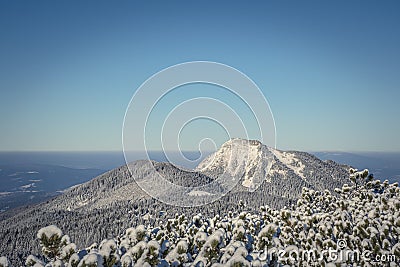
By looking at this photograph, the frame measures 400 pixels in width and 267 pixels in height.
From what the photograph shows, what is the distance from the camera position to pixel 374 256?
14.2 m

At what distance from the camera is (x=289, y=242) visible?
17625mm

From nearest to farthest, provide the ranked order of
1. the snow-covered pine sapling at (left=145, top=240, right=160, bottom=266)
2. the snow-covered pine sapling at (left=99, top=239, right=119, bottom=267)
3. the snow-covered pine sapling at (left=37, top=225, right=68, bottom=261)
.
A: the snow-covered pine sapling at (left=99, top=239, right=119, bottom=267)
the snow-covered pine sapling at (left=37, top=225, right=68, bottom=261)
the snow-covered pine sapling at (left=145, top=240, right=160, bottom=266)

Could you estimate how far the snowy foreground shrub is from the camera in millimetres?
10945

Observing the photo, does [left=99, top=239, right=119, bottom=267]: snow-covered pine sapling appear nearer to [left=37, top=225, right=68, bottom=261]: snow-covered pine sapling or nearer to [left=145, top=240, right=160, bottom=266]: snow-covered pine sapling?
[left=145, top=240, right=160, bottom=266]: snow-covered pine sapling

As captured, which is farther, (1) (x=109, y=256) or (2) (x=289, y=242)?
(2) (x=289, y=242)

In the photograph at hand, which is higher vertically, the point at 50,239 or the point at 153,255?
the point at 50,239

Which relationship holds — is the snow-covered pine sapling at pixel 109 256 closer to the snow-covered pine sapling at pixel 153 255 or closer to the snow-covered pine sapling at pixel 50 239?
the snow-covered pine sapling at pixel 153 255

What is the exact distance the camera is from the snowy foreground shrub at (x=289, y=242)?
10945 mm

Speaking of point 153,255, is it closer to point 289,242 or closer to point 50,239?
point 50,239

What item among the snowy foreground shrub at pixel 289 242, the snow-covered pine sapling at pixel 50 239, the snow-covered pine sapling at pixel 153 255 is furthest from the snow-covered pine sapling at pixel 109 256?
the snow-covered pine sapling at pixel 50 239

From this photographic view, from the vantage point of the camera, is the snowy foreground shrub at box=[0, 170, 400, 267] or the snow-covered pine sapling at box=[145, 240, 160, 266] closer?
the snowy foreground shrub at box=[0, 170, 400, 267]

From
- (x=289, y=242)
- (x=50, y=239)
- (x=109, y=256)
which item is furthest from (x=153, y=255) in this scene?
(x=289, y=242)

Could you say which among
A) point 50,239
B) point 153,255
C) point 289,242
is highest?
point 50,239

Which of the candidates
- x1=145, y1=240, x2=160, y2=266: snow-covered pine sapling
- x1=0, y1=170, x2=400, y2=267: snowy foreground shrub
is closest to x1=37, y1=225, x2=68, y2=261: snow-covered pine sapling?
x1=0, y1=170, x2=400, y2=267: snowy foreground shrub
